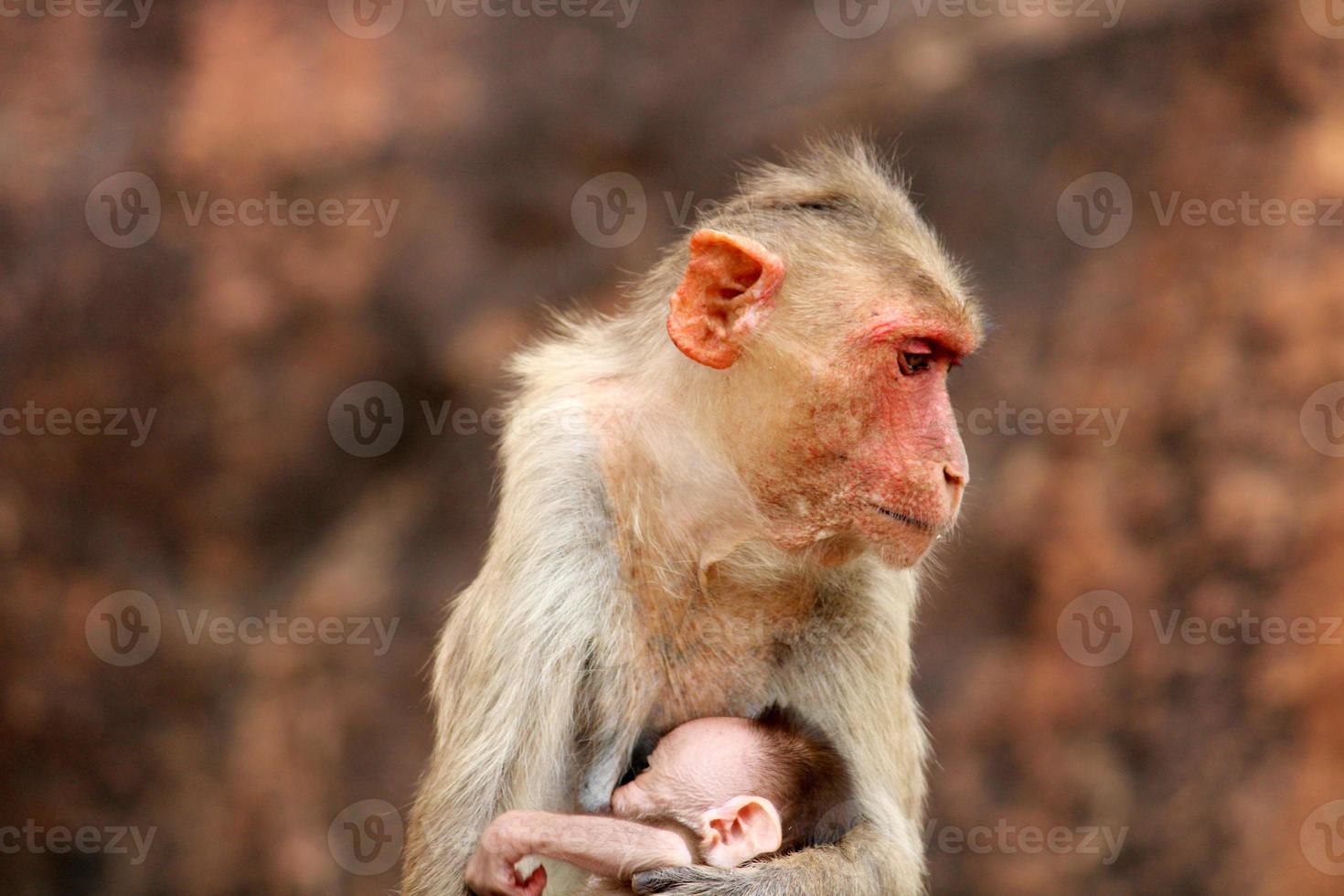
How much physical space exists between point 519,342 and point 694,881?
6714 mm

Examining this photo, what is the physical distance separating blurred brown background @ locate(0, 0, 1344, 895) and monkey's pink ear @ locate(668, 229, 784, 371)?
18.1 ft

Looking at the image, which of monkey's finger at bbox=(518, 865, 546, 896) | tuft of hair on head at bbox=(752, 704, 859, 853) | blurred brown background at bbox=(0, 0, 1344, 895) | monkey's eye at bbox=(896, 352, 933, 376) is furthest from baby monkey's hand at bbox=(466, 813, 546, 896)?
blurred brown background at bbox=(0, 0, 1344, 895)

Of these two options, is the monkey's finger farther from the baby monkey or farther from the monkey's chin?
the monkey's chin

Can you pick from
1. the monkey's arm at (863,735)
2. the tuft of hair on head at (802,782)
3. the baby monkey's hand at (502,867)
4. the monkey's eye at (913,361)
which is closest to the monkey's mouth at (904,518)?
the monkey's eye at (913,361)

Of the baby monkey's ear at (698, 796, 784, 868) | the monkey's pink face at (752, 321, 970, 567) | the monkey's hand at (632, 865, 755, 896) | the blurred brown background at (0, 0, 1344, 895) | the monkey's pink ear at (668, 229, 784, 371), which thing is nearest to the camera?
the monkey's hand at (632, 865, 755, 896)

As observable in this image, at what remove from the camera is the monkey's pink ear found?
5277mm

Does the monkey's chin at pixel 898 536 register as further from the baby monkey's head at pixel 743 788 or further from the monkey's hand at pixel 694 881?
the monkey's hand at pixel 694 881

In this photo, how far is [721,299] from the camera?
A: 5.34m

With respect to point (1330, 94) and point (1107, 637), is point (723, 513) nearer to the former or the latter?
point (1107, 637)

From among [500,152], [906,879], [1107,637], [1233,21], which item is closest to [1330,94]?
[1233,21]

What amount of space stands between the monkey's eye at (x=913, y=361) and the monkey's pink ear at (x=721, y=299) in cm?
53

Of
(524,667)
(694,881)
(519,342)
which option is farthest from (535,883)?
(519,342)

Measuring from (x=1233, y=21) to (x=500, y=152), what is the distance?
5.58 metres

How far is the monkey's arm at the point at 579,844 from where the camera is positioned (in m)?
4.63
